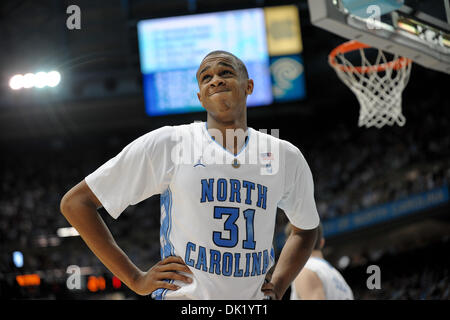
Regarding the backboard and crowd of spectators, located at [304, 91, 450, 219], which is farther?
crowd of spectators, located at [304, 91, 450, 219]

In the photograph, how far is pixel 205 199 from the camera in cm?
183

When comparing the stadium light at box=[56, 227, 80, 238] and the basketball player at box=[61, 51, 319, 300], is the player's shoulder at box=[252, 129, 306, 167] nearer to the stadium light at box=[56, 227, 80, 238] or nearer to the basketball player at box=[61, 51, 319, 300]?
the basketball player at box=[61, 51, 319, 300]

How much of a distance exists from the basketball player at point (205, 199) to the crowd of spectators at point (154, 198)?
946 centimetres

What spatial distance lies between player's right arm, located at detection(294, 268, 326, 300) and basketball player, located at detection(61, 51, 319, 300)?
143 cm

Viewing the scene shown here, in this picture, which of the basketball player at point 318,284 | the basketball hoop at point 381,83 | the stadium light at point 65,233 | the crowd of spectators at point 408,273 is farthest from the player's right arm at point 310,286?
the stadium light at point 65,233

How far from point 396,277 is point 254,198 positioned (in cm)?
988

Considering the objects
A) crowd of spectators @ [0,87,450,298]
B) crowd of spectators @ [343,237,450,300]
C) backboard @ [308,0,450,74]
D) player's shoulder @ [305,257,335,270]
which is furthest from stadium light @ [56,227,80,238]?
A: backboard @ [308,0,450,74]

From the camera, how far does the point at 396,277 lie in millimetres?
10922

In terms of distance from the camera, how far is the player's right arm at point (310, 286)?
135 inches

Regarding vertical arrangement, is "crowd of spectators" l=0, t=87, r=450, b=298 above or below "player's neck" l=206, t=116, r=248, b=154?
below

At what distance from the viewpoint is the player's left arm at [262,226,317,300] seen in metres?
1.98

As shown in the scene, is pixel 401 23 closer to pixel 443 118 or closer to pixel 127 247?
pixel 443 118

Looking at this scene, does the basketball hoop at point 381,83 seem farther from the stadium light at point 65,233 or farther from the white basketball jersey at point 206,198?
the stadium light at point 65,233
